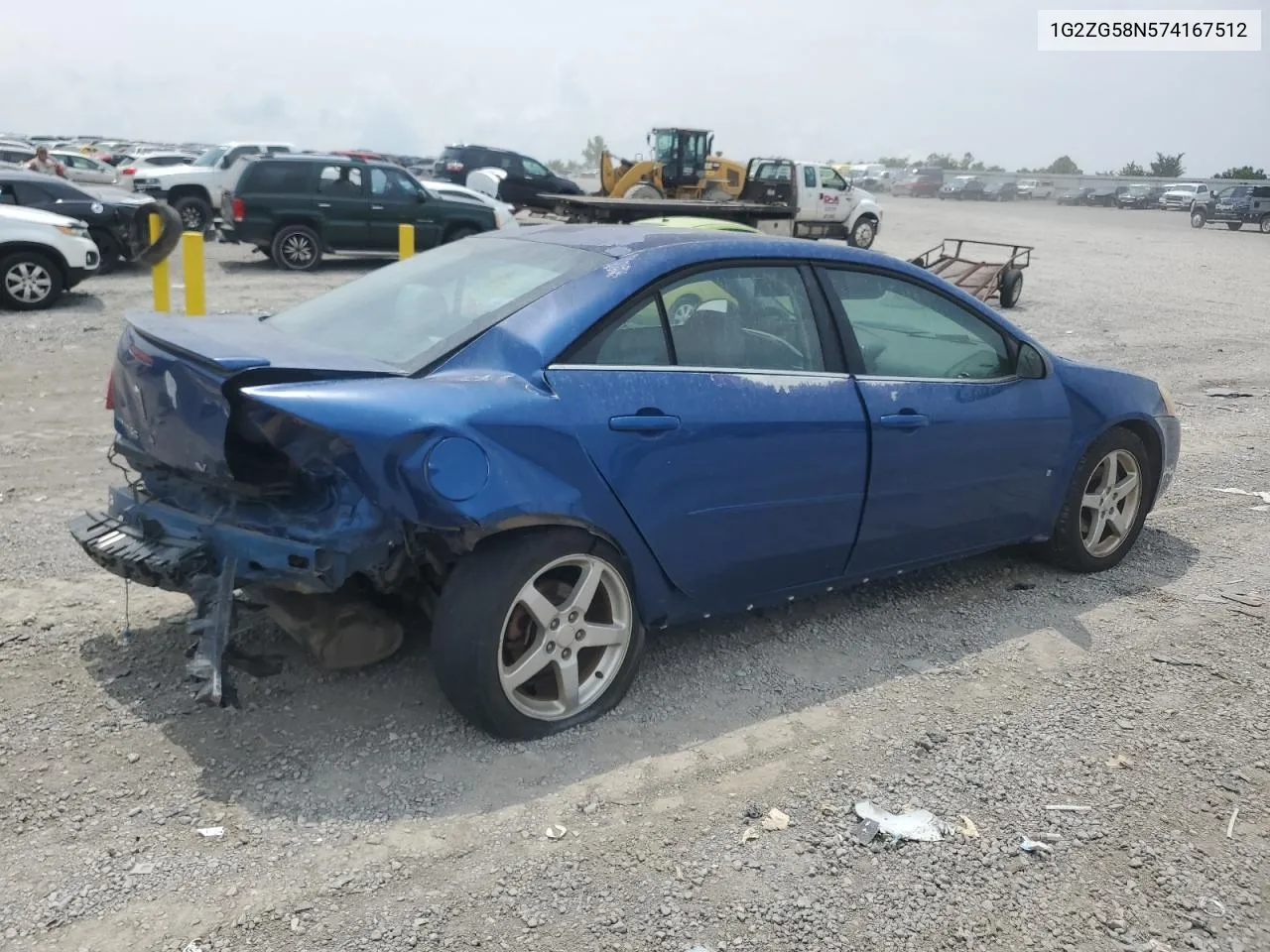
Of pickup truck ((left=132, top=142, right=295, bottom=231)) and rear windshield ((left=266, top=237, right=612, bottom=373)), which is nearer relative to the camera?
rear windshield ((left=266, top=237, right=612, bottom=373))

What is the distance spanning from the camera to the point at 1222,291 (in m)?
18.7

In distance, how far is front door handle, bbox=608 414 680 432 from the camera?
344cm

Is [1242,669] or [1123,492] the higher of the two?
[1123,492]

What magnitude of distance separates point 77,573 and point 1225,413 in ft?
28.4

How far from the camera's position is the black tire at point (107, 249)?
15.1m

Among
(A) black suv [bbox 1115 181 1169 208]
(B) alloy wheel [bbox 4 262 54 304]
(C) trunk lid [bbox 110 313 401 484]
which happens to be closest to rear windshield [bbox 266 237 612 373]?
(C) trunk lid [bbox 110 313 401 484]

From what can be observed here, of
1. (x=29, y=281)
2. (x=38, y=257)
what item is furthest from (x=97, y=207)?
(x=29, y=281)

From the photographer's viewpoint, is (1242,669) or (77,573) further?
(77,573)

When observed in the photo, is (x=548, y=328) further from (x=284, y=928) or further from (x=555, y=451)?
(x=284, y=928)

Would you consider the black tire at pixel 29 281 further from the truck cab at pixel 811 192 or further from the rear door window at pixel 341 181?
the truck cab at pixel 811 192

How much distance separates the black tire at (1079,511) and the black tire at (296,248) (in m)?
14.4

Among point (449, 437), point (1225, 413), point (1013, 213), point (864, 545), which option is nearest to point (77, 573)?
point (449, 437)

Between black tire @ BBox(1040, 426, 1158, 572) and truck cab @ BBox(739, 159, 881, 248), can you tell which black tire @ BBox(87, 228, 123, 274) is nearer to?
black tire @ BBox(1040, 426, 1158, 572)

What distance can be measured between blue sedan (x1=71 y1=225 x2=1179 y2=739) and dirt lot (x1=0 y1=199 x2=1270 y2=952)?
11.2 inches
